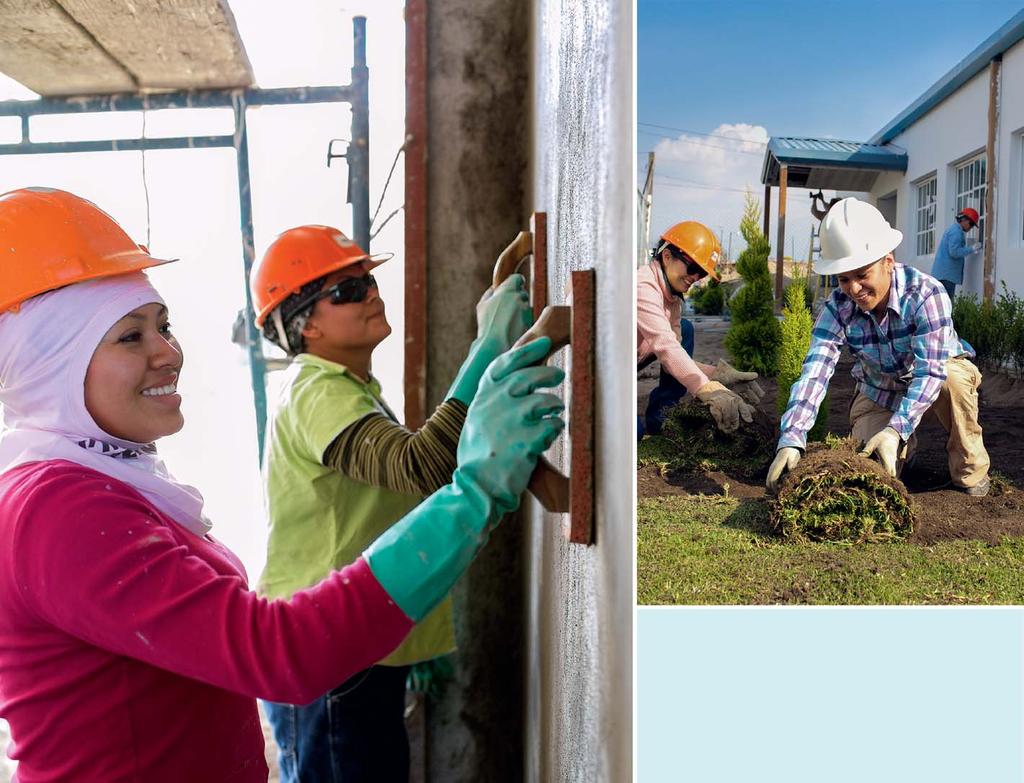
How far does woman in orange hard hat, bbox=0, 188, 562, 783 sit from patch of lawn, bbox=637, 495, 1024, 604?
536 mm

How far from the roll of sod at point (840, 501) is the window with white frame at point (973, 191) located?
47cm

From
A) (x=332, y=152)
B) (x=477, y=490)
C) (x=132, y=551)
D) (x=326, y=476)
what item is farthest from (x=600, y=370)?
(x=332, y=152)

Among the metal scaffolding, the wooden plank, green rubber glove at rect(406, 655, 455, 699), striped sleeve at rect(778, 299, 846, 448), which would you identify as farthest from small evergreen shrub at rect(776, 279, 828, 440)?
the wooden plank

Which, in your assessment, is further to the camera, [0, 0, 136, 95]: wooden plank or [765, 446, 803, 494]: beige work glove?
[0, 0, 136, 95]: wooden plank

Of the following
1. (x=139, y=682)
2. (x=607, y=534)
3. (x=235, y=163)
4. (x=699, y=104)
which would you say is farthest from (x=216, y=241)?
(x=607, y=534)

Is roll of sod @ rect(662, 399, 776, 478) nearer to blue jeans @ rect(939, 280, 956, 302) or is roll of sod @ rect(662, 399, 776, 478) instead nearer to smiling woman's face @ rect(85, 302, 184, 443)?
blue jeans @ rect(939, 280, 956, 302)

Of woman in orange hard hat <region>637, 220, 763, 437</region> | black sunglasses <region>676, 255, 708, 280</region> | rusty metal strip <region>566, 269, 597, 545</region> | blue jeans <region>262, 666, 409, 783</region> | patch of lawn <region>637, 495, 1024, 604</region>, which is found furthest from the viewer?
blue jeans <region>262, 666, 409, 783</region>

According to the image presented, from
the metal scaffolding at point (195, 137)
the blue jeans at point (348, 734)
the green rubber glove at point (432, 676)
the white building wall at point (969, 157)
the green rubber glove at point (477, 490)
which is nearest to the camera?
the green rubber glove at point (477, 490)

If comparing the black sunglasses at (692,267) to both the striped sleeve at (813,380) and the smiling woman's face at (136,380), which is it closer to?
the striped sleeve at (813,380)

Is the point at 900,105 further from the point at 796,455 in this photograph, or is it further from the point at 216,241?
the point at 216,241

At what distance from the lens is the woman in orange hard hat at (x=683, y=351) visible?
1.58 meters

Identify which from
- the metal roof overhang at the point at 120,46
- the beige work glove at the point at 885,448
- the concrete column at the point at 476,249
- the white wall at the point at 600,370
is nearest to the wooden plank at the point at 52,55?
the metal roof overhang at the point at 120,46

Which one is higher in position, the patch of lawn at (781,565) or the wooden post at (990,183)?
the wooden post at (990,183)

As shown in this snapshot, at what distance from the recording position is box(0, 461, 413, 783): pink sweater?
3.33 feet
